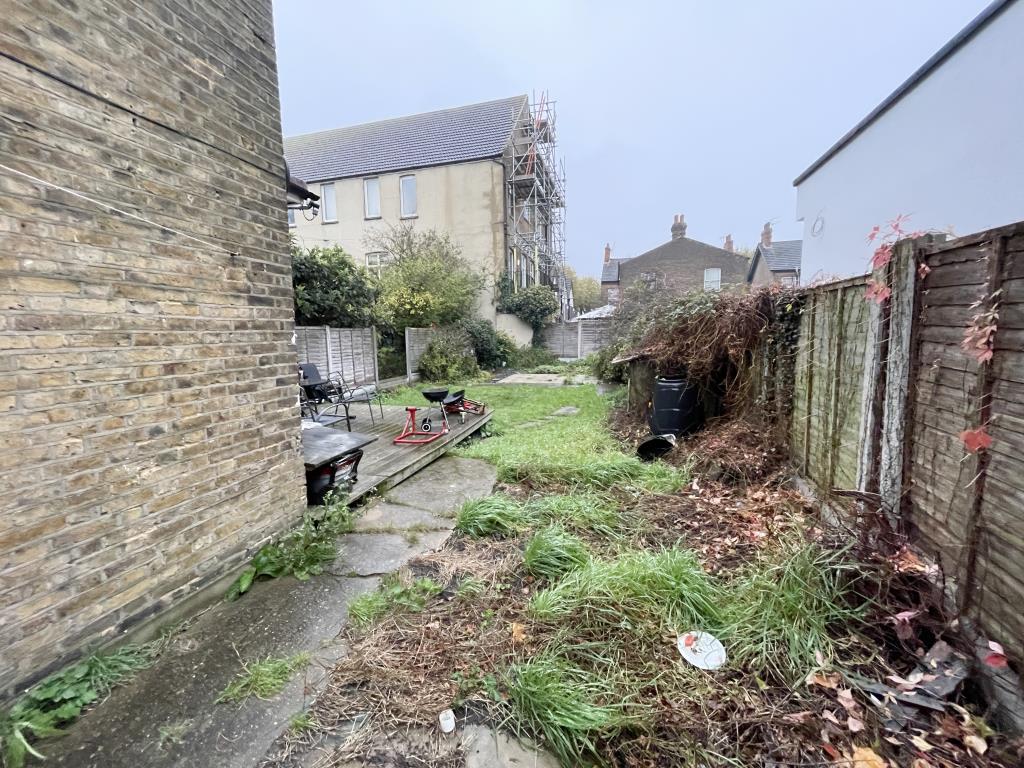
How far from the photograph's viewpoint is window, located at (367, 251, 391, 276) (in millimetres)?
16600

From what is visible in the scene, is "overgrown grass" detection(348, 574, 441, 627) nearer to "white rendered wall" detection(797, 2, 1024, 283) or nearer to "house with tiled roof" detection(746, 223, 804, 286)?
"white rendered wall" detection(797, 2, 1024, 283)

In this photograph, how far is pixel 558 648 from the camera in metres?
2.09

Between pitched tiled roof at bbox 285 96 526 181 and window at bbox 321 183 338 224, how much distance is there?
0.49m

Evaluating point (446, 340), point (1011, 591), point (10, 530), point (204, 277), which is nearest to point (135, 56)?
point (204, 277)

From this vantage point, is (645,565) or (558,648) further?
(645,565)

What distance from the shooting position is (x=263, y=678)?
1960 mm

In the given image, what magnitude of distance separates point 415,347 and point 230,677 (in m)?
10.8

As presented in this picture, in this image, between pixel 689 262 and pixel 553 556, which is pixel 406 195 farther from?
pixel 689 262

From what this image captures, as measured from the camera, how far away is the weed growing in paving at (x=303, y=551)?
2748 mm

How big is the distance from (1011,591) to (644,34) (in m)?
24.1

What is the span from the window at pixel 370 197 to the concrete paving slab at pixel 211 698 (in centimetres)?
1837

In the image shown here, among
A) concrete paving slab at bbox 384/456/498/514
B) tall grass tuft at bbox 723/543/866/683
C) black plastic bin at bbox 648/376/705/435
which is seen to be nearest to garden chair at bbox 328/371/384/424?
concrete paving slab at bbox 384/456/498/514

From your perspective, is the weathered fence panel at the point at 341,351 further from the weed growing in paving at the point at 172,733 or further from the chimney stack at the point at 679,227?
the chimney stack at the point at 679,227

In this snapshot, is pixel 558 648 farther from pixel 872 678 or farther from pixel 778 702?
pixel 872 678
